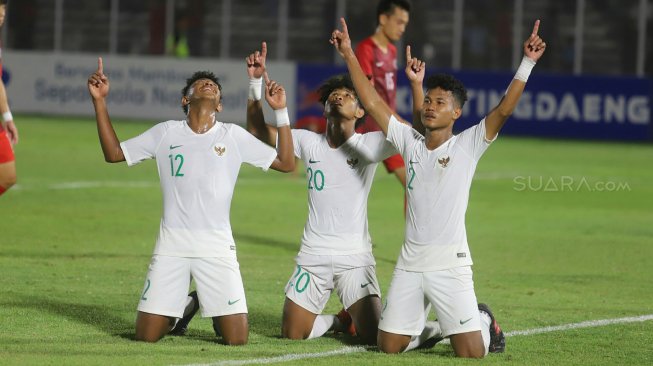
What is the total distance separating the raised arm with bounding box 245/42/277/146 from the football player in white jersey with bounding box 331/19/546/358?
0.52 metres

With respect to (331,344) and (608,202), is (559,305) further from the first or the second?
(608,202)

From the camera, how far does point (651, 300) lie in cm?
997

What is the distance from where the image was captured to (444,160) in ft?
25.6

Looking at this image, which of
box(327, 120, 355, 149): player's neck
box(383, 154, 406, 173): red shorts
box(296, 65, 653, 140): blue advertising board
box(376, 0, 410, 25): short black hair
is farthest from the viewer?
box(296, 65, 653, 140): blue advertising board

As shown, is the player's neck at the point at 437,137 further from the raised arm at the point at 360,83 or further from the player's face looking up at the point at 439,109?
the raised arm at the point at 360,83

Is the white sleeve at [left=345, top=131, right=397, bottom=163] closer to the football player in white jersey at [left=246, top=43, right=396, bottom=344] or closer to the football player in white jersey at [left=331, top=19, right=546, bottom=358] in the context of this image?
the football player in white jersey at [left=246, top=43, right=396, bottom=344]

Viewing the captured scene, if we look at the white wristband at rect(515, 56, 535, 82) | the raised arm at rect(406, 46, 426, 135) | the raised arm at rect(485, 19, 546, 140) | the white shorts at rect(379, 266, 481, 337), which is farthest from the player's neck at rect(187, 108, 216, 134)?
the white wristband at rect(515, 56, 535, 82)

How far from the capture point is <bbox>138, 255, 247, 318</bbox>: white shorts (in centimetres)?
783

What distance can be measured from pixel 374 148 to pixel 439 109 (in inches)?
27.9

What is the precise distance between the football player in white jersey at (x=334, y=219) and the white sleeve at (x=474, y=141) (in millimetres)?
680

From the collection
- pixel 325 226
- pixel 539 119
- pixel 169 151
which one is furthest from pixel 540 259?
pixel 539 119

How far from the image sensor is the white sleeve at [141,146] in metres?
8.01

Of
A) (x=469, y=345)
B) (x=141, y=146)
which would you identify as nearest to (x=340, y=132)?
(x=141, y=146)

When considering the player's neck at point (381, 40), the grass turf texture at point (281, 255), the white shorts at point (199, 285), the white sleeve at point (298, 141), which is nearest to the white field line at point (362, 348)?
the grass turf texture at point (281, 255)
